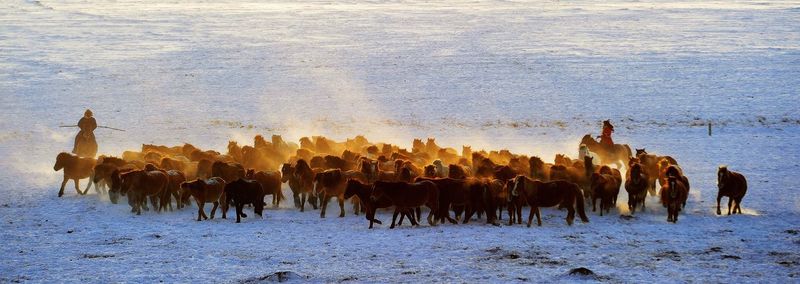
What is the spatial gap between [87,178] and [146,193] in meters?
5.26

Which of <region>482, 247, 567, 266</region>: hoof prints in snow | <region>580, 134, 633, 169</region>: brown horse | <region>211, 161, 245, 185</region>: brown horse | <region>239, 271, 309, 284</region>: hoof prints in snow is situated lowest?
<region>239, 271, 309, 284</region>: hoof prints in snow

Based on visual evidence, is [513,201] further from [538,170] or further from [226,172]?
[226,172]

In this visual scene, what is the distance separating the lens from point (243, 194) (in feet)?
58.2

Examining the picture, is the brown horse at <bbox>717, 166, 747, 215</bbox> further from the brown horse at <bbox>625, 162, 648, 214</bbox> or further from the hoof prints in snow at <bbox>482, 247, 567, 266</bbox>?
the hoof prints in snow at <bbox>482, 247, 567, 266</bbox>

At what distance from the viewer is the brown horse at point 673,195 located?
683 inches

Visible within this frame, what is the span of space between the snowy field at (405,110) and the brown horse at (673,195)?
389 millimetres

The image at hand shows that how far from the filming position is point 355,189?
17516 mm

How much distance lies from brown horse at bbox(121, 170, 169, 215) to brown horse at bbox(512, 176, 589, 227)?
6294 mm

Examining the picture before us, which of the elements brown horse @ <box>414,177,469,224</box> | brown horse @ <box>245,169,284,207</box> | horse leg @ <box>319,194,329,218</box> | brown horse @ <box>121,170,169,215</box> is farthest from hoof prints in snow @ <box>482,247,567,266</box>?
brown horse @ <box>121,170,169,215</box>

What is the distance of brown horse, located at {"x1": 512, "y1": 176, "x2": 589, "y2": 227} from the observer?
17297 mm

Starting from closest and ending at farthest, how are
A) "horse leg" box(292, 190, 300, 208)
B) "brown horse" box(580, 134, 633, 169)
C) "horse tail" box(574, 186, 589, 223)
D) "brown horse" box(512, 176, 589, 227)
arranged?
"brown horse" box(512, 176, 589, 227)
"horse tail" box(574, 186, 589, 223)
"horse leg" box(292, 190, 300, 208)
"brown horse" box(580, 134, 633, 169)

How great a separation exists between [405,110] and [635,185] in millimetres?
19039

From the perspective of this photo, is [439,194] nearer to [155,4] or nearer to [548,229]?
[548,229]

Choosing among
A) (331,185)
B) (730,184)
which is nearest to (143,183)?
(331,185)
